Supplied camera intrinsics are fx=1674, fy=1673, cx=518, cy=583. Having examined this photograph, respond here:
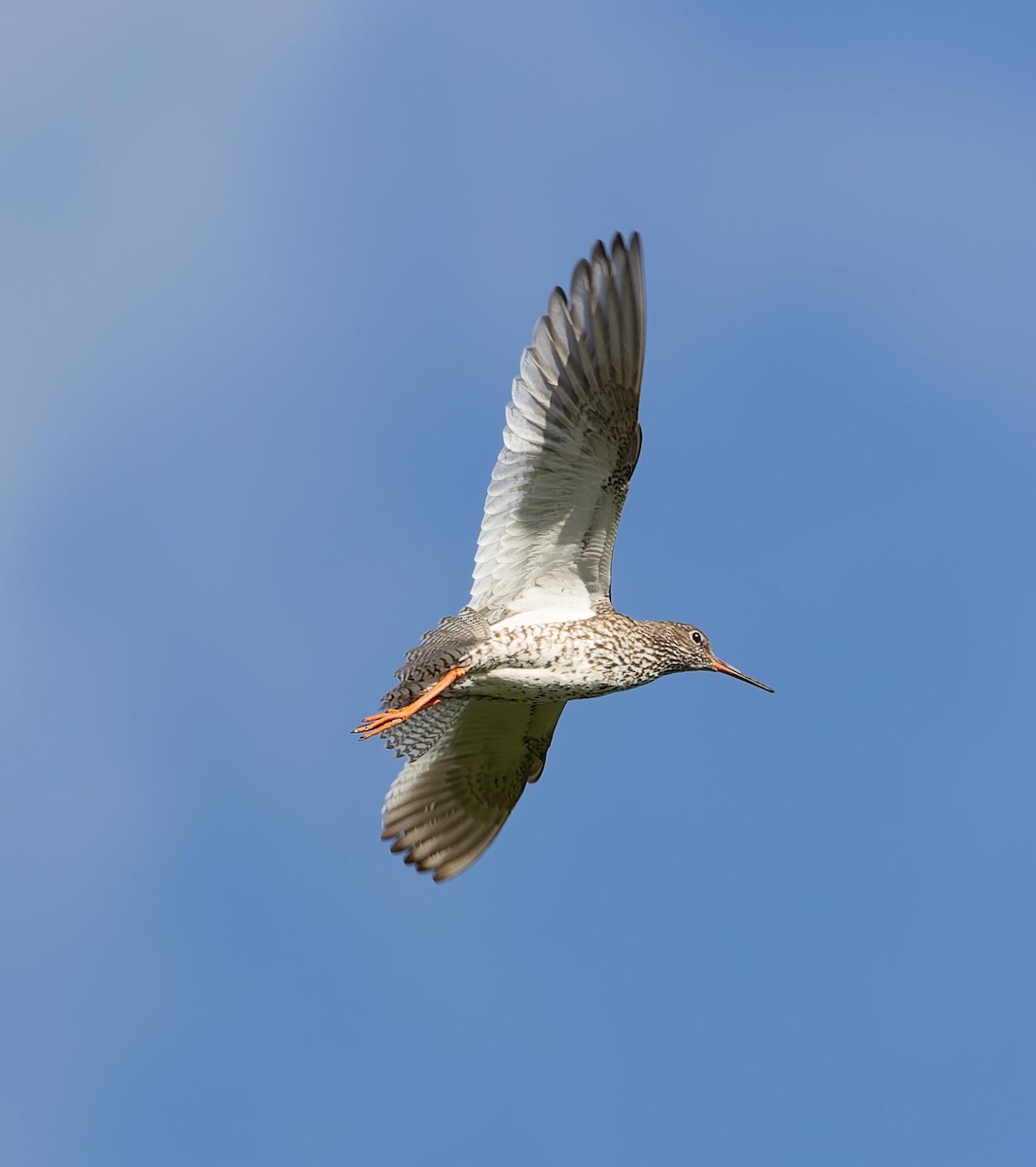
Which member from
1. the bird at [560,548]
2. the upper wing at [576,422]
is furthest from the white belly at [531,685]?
the upper wing at [576,422]

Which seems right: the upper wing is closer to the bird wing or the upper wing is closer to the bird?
the bird

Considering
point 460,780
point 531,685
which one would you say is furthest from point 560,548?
point 460,780

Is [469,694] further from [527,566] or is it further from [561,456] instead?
[561,456]

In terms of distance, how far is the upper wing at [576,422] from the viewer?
40.1 ft

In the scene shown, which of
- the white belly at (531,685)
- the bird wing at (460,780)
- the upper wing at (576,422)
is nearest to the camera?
the upper wing at (576,422)

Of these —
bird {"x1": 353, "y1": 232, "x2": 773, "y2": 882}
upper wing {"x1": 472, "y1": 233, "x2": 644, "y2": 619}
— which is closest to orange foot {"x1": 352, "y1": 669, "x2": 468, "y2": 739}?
bird {"x1": 353, "y1": 232, "x2": 773, "y2": 882}

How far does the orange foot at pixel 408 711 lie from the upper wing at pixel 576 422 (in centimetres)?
102

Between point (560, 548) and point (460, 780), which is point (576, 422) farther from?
point (460, 780)

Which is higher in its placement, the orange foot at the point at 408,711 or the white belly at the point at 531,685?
the white belly at the point at 531,685

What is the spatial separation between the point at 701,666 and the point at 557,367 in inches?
125

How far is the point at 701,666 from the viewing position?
556 inches

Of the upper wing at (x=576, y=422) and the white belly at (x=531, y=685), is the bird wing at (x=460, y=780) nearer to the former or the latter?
the white belly at (x=531, y=685)

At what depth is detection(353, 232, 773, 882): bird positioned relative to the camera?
40.2 ft

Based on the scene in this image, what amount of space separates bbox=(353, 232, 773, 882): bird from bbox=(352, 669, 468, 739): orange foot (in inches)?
0.4
